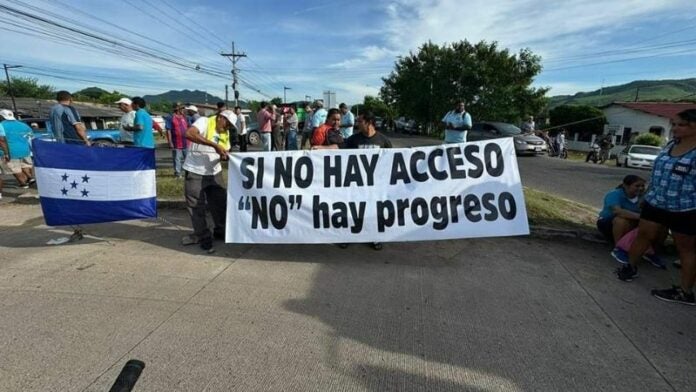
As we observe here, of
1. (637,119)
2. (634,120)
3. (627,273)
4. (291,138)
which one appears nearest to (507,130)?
(291,138)

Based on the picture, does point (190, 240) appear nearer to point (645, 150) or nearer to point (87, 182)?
point (87, 182)

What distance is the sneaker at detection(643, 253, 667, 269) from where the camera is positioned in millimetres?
4095

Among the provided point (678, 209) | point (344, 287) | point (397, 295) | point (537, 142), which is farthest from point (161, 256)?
point (537, 142)

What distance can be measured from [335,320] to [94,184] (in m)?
3.61

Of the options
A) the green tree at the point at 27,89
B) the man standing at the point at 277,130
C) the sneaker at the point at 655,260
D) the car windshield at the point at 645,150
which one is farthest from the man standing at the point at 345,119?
the green tree at the point at 27,89

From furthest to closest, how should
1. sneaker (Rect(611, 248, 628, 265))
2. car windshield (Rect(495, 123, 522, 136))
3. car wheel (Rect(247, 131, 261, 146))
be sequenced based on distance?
car wheel (Rect(247, 131, 261, 146)) → car windshield (Rect(495, 123, 522, 136)) → sneaker (Rect(611, 248, 628, 265))

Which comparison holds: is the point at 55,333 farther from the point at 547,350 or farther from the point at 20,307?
the point at 547,350

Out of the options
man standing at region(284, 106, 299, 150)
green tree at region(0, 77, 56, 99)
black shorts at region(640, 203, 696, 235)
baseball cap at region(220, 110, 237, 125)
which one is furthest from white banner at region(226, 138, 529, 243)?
green tree at region(0, 77, 56, 99)

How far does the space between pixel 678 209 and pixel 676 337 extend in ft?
3.67

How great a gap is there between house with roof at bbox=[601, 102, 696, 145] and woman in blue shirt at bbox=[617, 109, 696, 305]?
33.4 metres

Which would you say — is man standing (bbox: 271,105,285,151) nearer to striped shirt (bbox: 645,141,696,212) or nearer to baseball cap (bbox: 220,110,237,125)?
baseball cap (bbox: 220,110,237,125)

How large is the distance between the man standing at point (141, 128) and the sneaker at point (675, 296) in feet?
23.9

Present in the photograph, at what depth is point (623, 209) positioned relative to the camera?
14.1ft

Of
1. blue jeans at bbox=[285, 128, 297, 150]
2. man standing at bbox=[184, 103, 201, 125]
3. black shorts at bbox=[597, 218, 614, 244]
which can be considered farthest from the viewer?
blue jeans at bbox=[285, 128, 297, 150]
